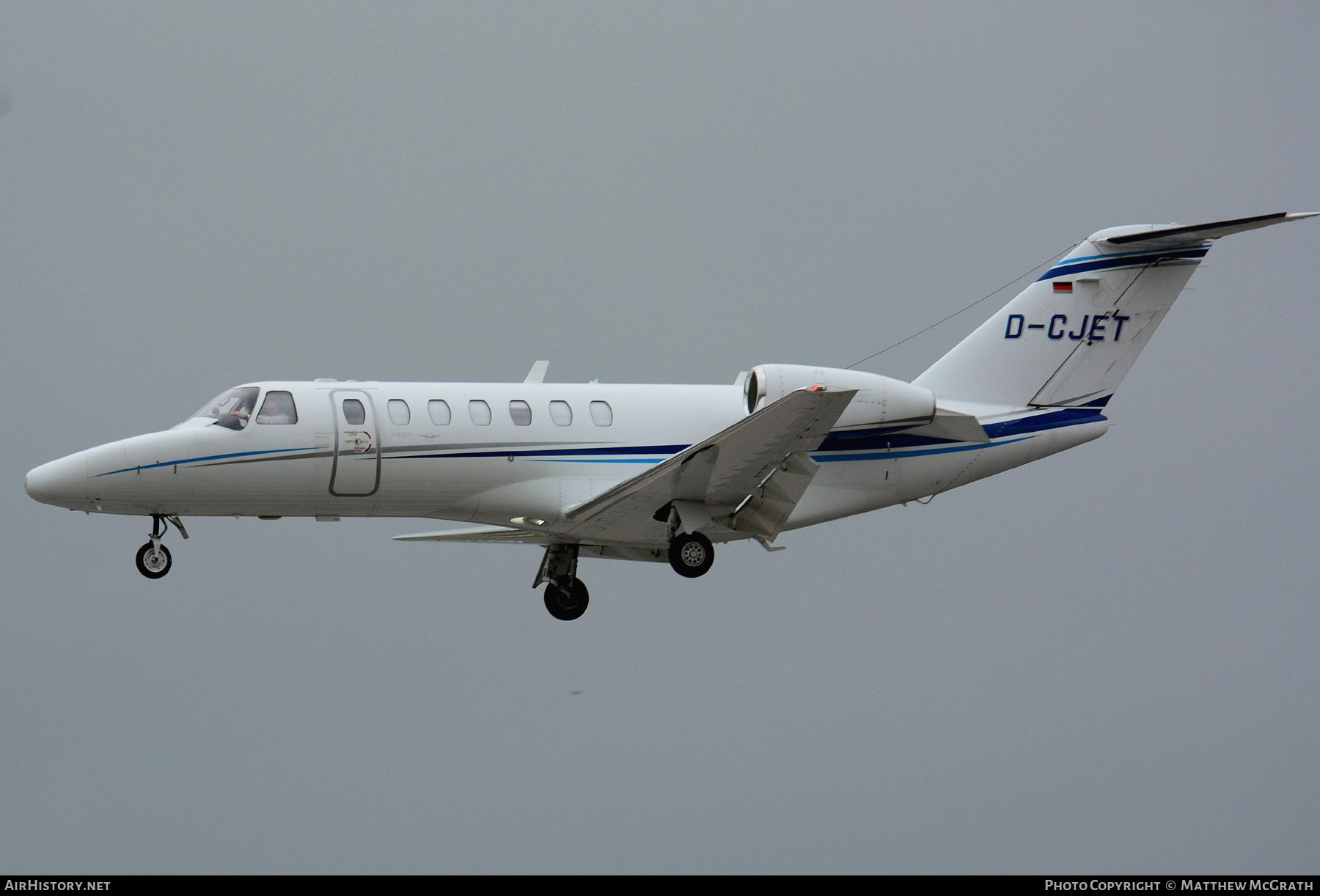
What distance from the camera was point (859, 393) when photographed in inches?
866

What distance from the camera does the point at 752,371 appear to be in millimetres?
21328

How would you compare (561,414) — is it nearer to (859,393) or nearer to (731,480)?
(731,480)

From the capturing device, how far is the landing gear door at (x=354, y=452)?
21.4 meters

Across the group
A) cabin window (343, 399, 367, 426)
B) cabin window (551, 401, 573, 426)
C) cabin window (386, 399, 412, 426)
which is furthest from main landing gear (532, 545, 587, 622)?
cabin window (343, 399, 367, 426)

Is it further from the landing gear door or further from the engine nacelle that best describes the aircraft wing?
the landing gear door

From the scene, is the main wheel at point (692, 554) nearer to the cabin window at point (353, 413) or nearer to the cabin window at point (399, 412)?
the cabin window at point (399, 412)

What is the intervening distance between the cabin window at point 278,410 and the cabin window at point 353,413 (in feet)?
2.19

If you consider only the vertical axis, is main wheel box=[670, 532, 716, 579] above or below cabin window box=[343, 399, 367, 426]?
below

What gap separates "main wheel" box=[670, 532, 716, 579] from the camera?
72.1 ft

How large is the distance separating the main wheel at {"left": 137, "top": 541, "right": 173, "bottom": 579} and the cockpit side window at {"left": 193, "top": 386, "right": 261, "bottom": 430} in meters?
1.94

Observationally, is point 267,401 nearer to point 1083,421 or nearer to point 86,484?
point 86,484

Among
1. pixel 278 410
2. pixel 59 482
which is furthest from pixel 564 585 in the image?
pixel 59 482

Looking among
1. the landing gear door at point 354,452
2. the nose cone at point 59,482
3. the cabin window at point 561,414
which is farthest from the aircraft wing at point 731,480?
the nose cone at point 59,482

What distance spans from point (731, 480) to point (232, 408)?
703 centimetres
